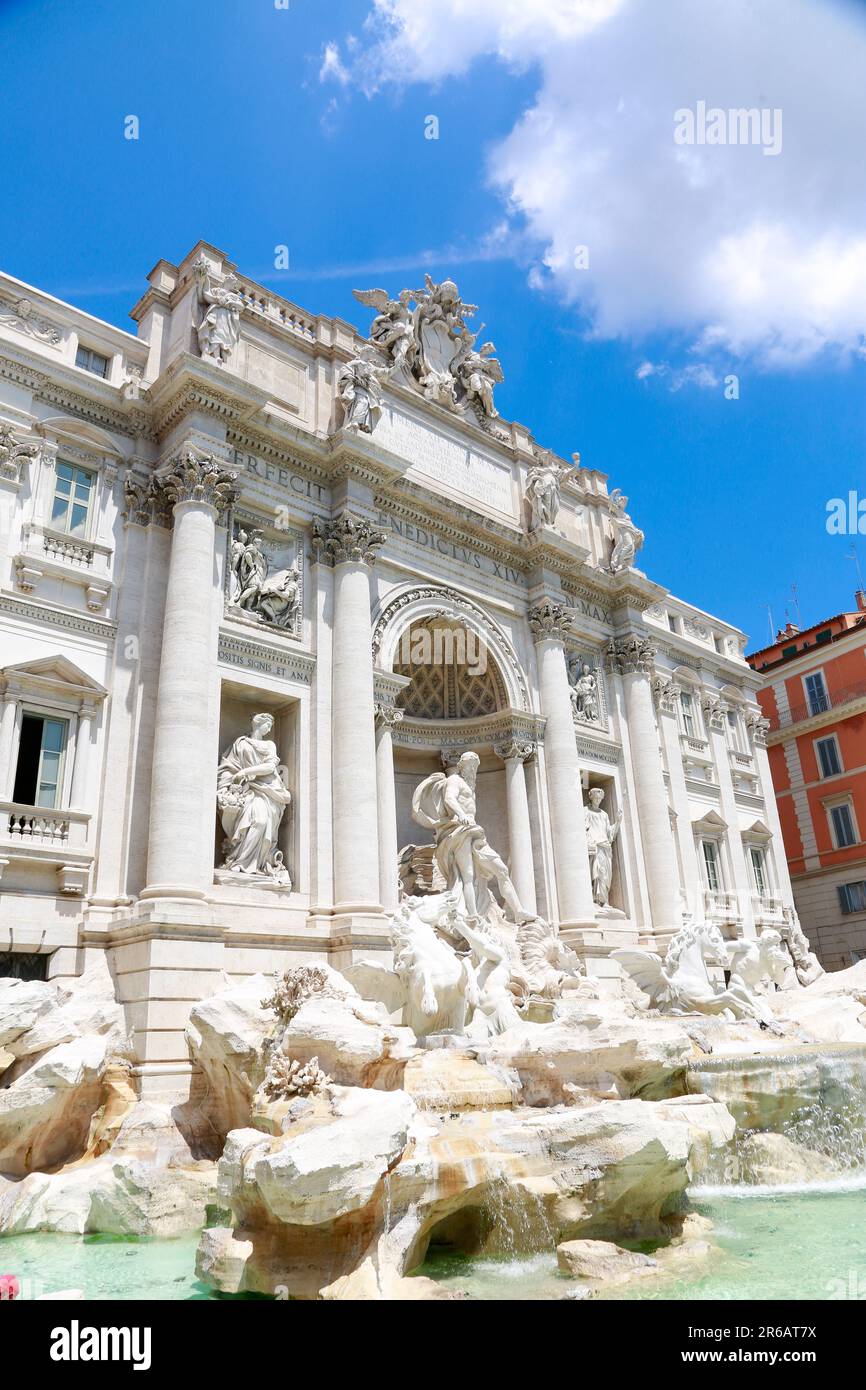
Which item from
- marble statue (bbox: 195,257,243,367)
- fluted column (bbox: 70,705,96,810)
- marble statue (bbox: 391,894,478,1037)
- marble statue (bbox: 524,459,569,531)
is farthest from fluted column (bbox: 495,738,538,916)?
marble statue (bbox: 195,257,243,367)

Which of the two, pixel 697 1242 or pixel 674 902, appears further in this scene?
pixel 674 902

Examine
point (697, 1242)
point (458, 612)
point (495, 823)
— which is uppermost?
point (458, 612)

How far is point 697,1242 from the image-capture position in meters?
7.43

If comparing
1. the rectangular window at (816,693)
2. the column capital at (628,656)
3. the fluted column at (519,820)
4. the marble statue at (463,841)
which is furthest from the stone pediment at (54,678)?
the rectangular window at (816,693)

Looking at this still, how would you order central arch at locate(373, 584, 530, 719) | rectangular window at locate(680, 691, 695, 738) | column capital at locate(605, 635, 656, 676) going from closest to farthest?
1. central arch at locate(373, 584, 530, 719)
2. column capital at locate(605, 635, 656, 676)
3. rectangular window at locate(680, 691, 695, 738)

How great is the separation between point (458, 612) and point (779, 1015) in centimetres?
992

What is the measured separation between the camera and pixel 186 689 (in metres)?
13.7

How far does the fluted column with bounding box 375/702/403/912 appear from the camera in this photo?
1603 centimetres

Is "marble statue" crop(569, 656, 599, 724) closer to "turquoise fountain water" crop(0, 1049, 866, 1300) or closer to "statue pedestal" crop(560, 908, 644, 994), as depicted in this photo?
"statue pedestal" crop(560, 908, 644, 994)

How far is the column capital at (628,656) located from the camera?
75.8ft

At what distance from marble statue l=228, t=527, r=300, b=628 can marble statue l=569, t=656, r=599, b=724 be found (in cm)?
824

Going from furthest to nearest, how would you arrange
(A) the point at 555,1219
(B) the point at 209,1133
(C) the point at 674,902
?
(C) the point at 674,902 → (B) the point at 209,1133 → (A) the point at 555,1219
